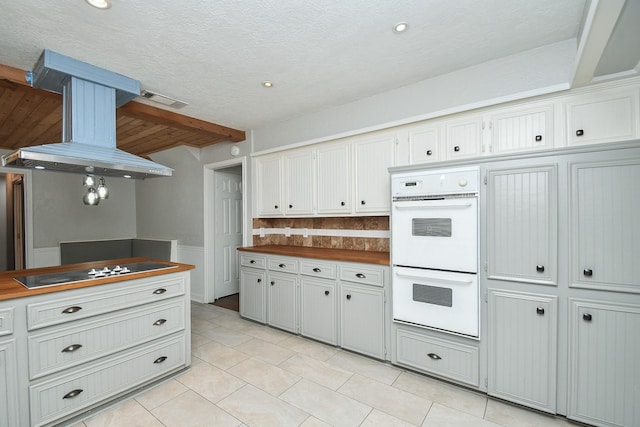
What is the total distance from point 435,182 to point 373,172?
2.56ft

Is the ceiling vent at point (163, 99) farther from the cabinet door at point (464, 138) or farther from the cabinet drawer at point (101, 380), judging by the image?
the cabinet door at point (464, 138)

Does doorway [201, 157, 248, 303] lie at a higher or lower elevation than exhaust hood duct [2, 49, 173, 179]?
lower

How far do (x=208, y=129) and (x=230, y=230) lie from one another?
6.20ft

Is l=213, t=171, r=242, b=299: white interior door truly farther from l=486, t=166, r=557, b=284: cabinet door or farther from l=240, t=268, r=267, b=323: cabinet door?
l=486, t=166, r=557, b=284: cabinet door

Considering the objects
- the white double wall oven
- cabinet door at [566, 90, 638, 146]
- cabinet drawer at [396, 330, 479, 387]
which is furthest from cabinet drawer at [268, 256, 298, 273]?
cabinet door at [566, 90, 638, 146]

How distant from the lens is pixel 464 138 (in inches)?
96.8

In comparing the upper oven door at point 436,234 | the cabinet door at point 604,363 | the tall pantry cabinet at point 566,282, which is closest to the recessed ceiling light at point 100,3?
the upper oven door at point 436,234

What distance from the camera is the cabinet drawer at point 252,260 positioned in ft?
11.6

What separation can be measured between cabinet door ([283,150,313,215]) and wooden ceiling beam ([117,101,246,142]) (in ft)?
3.07

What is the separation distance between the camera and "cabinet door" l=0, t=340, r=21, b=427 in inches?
64.6

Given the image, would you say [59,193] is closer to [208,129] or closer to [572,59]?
[208,129]

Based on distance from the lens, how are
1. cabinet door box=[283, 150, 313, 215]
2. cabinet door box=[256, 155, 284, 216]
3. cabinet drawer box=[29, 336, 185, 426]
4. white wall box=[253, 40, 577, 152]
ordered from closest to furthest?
cabinet drawer box=[29, 336, 185, 426], white wall box=[253, 40, 577, 152], cabinet door box=[283, 150, 313, 215], cabinet door box=[256, 155, 284, 216]

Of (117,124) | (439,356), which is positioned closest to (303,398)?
(439,356)

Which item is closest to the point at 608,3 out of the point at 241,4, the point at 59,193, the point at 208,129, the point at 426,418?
the point at 241,4
